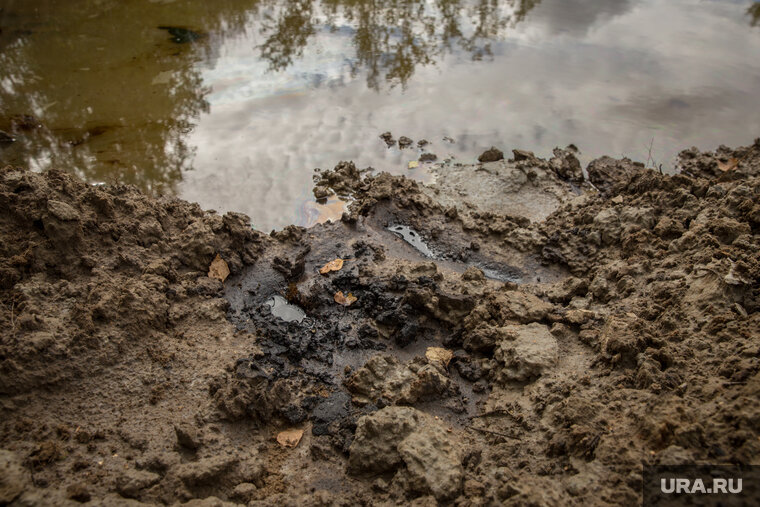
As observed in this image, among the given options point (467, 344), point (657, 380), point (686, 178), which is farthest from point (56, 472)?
point (686, 178)

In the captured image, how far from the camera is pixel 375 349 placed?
10.8 feet

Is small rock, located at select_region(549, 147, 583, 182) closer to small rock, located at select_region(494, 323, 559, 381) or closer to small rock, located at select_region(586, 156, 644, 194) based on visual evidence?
small rock, located at select_region(586, 156, 644, 194)

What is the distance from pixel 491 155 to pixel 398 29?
11.5 feet

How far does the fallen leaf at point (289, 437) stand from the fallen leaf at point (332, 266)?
1.36 metres

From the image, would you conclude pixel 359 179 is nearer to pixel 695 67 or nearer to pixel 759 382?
pixel 759 382

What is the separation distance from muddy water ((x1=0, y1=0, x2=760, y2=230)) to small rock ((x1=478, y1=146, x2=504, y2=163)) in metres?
0.18

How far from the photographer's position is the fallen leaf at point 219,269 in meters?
3.72

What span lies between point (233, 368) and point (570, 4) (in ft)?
27.0

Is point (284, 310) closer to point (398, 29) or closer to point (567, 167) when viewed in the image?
point (567, 167)

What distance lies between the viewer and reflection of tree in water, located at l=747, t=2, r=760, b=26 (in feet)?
25.4

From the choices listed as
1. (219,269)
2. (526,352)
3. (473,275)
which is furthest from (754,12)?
(219,269)

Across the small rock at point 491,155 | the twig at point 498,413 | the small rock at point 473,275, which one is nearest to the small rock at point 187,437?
the twig at point 498,413

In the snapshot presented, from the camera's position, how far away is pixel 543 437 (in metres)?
2.54

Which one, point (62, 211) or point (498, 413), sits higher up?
point (62, 211)
